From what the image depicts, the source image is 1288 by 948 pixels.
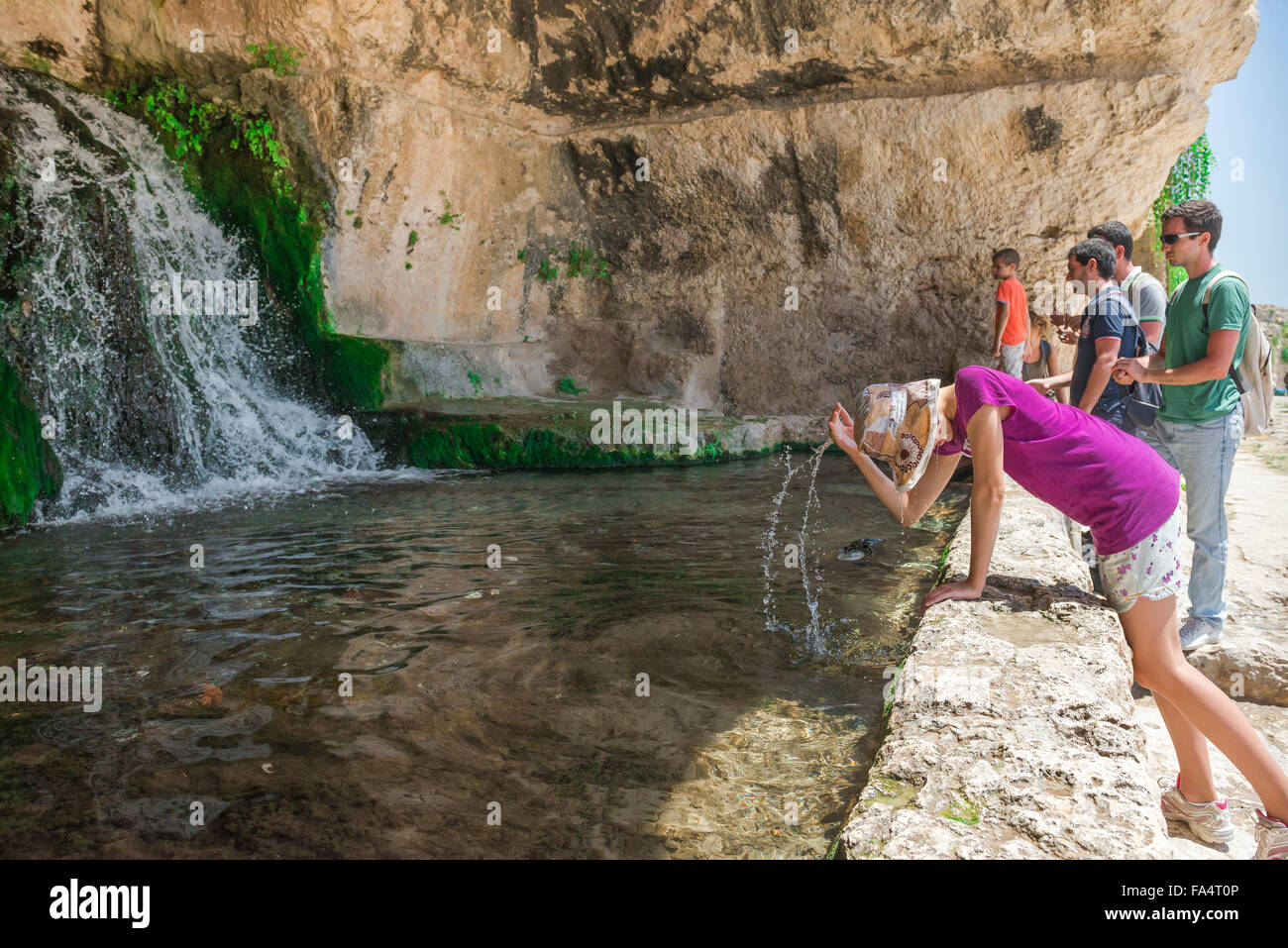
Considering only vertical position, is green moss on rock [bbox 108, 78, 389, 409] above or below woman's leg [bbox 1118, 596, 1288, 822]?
above

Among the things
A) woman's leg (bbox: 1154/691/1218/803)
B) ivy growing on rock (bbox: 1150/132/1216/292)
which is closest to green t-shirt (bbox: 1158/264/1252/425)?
woman's leg (bbox: 1154/691/1218/803)

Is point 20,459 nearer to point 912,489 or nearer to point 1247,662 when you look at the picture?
point 912,489

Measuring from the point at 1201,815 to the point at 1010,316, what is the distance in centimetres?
557

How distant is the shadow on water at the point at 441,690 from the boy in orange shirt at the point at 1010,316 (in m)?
2.32

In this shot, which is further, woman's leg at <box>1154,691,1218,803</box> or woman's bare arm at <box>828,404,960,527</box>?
woman's bare arm at <box>828,404,960,527</box>

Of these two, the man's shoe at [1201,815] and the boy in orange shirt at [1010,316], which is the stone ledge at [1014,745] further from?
the boy in orange shirt at [1010,316]

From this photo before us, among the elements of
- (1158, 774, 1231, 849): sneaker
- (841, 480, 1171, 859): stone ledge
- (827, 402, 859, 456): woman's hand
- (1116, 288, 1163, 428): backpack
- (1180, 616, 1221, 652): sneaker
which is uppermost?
(1116, 288, 1163, 428): backpack

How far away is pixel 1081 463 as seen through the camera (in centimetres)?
266

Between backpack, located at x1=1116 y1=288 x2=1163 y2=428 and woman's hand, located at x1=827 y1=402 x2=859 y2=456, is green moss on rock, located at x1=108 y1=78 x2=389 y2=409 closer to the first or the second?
backpack, located at x1=1116 y1=288 x2=1163 y2=428

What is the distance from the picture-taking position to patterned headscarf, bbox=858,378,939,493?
2.79 m

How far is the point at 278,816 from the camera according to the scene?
263 cm

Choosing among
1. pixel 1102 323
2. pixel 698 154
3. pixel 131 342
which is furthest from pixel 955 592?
pixel 698 154

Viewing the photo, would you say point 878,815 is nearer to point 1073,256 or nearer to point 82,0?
point 1073,256

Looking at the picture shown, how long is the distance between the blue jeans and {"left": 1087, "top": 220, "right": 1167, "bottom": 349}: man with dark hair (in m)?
0.61
